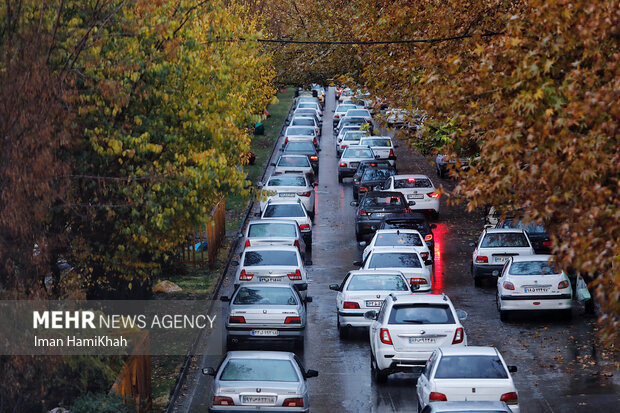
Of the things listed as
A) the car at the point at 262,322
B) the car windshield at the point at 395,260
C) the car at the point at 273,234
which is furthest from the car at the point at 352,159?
the car at the point at 262,322

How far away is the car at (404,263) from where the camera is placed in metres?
25.4

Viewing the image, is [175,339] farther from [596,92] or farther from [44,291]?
[596,92]

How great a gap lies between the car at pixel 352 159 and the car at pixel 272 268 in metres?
23.7

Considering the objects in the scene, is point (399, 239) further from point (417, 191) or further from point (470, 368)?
point (470, 368)

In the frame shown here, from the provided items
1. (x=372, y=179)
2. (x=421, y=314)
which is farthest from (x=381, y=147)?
(x=421, y=314)

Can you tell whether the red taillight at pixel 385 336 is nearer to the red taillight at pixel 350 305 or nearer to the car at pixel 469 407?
the red taillight at pixel 350 305

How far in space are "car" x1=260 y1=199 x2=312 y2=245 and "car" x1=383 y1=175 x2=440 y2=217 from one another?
211 inches

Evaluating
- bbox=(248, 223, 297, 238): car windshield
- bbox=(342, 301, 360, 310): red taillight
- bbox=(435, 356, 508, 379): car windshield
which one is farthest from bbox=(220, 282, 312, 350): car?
bbox=(248, 223, 297, 238): car windshield

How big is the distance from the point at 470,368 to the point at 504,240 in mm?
13278

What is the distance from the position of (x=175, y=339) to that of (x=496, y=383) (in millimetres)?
9526

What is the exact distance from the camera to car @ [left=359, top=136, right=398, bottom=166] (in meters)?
51.0

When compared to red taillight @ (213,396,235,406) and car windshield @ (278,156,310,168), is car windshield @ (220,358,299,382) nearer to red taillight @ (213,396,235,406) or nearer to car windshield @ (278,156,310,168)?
red taillight @ (213,396,235,406)

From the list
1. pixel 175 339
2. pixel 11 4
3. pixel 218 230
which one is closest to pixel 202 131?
pixel 11 4

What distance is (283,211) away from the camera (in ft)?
112
